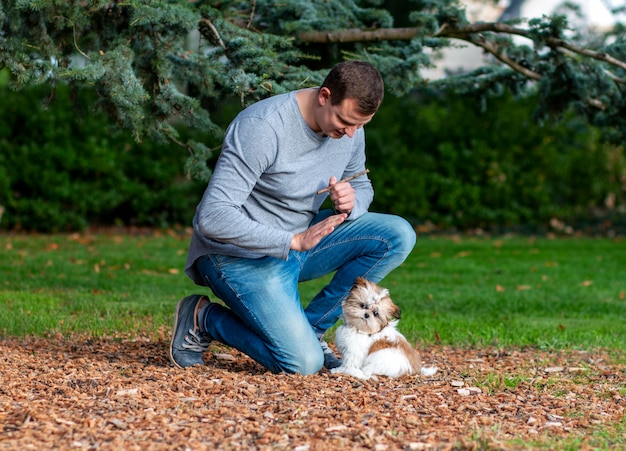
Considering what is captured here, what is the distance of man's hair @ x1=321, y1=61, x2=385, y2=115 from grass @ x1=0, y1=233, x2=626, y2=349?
2282 mm

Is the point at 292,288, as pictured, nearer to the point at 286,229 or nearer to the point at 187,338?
the point at 286,229

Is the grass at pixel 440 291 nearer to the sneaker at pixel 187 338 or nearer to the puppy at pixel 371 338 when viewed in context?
the puppy at pixel 371 338

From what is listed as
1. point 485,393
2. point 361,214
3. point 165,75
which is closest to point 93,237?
point 165,75

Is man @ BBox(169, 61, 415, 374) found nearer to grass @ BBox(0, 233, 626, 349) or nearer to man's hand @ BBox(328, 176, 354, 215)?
man's hand @ BBox(328, 176, 354, 215)

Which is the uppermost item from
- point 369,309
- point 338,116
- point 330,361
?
point 338,116

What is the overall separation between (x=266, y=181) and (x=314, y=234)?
19.6 inches

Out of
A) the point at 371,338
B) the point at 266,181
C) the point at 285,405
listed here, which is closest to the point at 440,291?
the point at 371,338

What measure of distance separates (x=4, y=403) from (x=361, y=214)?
83.8 inches

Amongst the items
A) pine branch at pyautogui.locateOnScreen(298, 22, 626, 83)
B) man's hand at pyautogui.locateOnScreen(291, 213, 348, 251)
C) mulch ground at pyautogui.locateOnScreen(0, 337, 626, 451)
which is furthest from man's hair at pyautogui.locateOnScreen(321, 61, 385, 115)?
pine branch at pyautogui.locateOnScreen(298, 22, 626, 83)

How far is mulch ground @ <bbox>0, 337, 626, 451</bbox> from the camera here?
128 inches

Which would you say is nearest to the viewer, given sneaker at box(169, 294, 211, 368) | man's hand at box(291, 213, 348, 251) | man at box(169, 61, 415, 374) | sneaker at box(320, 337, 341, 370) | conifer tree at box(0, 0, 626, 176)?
man's hand at box(291, 213, 348, 251)

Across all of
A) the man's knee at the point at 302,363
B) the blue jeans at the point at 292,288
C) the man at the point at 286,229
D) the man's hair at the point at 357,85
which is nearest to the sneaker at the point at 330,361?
the man at the point at 286,229

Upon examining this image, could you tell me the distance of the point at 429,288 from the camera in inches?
322

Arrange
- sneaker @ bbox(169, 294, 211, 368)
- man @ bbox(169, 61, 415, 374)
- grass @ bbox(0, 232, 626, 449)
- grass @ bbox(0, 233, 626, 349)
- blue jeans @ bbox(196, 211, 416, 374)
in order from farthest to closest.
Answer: grass @ bbox(0, 233, 626, 349) < grass @ bbox(0, 232, 626, 449) < sneaker @ bbox(169, 294, 211, 368) < blue jeans @ bbox(196, 211, 416, 374) < man @ bbox(169, 61, 415, 374)
